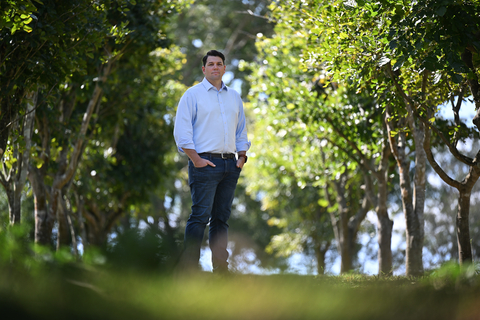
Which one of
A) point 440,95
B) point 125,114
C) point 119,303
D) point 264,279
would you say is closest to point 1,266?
point 119,303

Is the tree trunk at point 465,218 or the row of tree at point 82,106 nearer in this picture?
the tree trunk at point 465,218

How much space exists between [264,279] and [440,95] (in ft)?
12.3

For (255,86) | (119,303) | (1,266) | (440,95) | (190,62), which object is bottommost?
(119,303)

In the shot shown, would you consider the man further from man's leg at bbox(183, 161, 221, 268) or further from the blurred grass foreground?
the blurred grass foreground

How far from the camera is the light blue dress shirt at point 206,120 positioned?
14.3 ft

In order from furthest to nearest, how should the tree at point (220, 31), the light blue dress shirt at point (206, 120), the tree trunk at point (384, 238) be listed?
1. the tree at point (220, 31)
2. the tree trunk at point (384, 238)
3. the light blue dress shirt at point (206, 120)

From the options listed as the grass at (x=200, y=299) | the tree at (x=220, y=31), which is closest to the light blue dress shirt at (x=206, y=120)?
the grass at (x=200, y=299)

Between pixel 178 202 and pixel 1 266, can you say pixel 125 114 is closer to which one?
pixel 1 266

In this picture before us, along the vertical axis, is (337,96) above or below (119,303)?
above

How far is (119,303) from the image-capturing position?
2.10 metres

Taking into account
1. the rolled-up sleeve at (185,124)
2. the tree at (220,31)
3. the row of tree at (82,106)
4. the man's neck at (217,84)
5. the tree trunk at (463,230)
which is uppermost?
the tree at (220,31)

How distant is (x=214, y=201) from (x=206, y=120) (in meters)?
0.79

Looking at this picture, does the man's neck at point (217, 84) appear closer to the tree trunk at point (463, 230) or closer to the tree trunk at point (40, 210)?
the tree trunk at point (463, 230)

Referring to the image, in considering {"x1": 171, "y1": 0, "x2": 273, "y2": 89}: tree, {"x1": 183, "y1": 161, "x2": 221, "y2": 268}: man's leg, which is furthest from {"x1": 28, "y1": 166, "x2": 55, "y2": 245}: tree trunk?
{"x1": 171, "y1": 0, "x2": 273, "y2": 89}: tree
